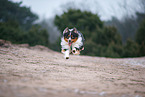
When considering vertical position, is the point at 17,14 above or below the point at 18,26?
above

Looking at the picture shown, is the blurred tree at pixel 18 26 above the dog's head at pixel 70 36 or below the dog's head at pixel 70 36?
above

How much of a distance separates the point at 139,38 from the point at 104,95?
22427 mm

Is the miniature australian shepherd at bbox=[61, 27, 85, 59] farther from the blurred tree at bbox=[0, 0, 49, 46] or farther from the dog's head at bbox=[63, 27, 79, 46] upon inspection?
the blurred tree at bbox=[0, 0, 49, 46]

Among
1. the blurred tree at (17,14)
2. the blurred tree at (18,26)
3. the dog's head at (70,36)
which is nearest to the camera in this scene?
the dog's head at (70,36)

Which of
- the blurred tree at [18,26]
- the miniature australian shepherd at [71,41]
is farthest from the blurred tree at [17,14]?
the miniature australian shepherd at [71,41]

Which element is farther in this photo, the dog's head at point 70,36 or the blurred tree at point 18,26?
the blurred tree at point 18,26

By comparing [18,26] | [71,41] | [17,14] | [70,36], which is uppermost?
[17,14]

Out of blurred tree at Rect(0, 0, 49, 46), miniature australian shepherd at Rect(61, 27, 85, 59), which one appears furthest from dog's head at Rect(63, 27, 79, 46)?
blurred tree at Rect(0, 0, 49, 46)

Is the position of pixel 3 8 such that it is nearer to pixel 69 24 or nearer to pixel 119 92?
pixel 69 24

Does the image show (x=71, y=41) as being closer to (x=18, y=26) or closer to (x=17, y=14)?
(x=18, y=26)

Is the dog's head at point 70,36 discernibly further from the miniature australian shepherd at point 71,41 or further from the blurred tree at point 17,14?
the blurred tree at point 17,14

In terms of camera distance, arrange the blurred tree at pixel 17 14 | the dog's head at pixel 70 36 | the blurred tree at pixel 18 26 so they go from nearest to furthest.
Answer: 1. the dog's head at pixel 70 36
2. the blurred tree at pixel 18 26
3. the blurred tree at pixel 17 14

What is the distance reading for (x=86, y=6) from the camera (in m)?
38.5

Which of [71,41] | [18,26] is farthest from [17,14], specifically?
[71,41]
